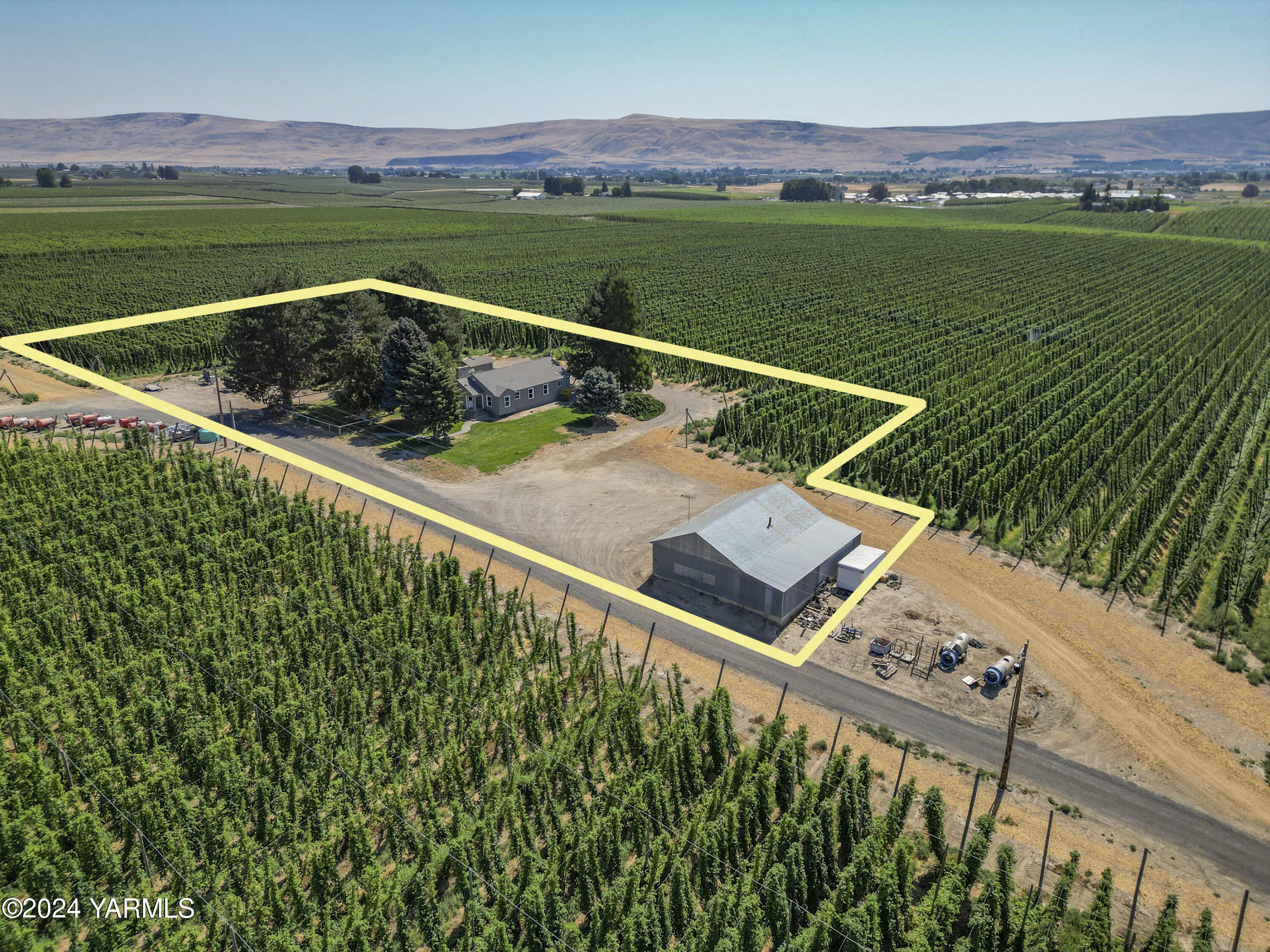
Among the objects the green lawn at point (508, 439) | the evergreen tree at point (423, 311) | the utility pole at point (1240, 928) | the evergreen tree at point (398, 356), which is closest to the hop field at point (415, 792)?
the utility pole at point (1240, 928)

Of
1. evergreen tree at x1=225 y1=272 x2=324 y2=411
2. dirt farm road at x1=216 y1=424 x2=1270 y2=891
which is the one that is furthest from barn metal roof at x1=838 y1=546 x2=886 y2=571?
evergreen tree at x1=225 y1=272 x2=324 y2=411

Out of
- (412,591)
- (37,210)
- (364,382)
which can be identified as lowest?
(412,591)

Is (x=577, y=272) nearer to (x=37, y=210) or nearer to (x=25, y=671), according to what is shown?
(x=25, y=671)

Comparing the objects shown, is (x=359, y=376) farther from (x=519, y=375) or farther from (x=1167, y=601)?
(x=1167, y=601)

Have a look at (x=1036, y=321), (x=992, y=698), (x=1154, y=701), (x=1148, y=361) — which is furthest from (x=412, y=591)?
(x=1036, y=321)

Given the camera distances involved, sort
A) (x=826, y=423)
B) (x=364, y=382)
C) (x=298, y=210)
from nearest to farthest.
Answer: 1. (x=364, y=382)
2. (x=826, y=423)
3. (x=298, y=210)

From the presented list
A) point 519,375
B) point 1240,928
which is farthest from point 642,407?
point 1240,928

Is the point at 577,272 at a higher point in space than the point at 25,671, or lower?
higher

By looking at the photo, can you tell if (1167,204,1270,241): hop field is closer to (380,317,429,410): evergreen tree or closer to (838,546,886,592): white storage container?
(838,546,886,592): white storage container
